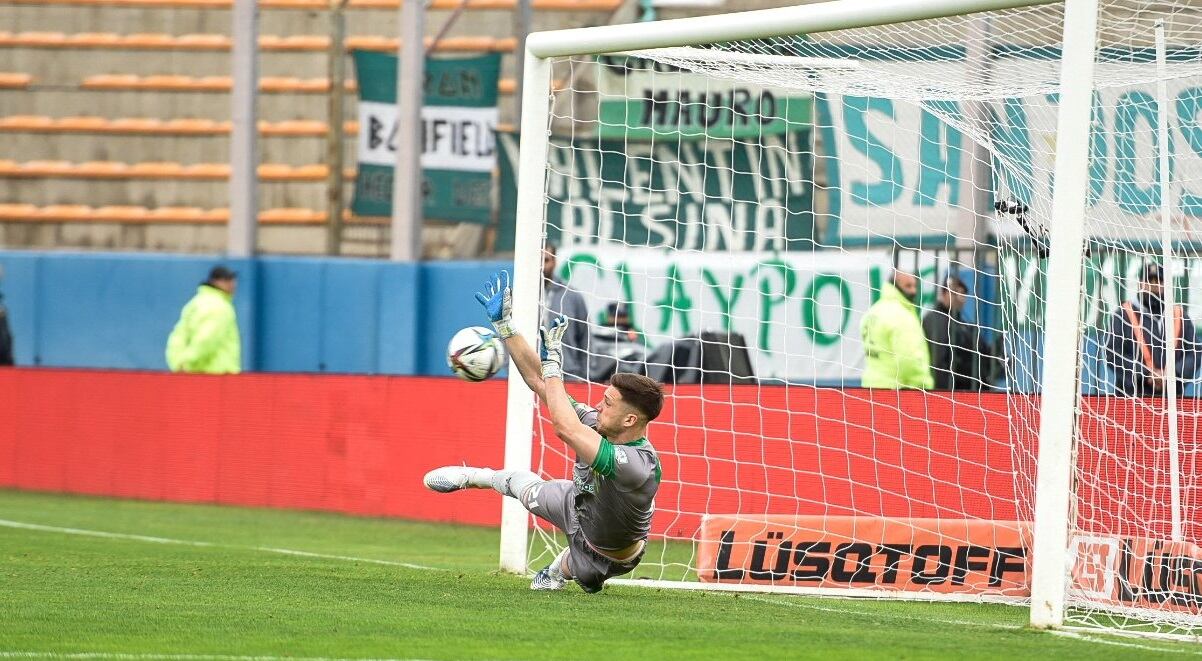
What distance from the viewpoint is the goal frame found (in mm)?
7992

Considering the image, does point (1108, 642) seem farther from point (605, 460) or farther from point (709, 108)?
point (709, 108)

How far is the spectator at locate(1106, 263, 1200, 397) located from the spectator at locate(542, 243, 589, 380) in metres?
3.43

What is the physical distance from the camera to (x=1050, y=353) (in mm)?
8039

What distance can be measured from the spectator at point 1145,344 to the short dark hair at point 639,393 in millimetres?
3589

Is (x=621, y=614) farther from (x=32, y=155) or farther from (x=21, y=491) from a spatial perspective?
(x=32, y=155)

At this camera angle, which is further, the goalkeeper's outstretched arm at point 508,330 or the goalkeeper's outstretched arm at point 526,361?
the goalkeeper's outstretched arm at point 526,361

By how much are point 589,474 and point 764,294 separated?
8.80m

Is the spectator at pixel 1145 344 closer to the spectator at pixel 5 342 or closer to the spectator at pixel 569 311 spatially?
the spectator at pixel 569 311

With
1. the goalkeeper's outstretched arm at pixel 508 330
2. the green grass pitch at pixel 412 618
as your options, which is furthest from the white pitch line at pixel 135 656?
the goalkeeper's outstretched arm at pixel 508 330

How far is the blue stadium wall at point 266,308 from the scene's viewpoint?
63.8ft

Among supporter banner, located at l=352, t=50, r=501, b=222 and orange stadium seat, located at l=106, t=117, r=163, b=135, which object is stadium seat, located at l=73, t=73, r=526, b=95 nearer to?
orange stadium seat, located at l=106, t=117, r=163, b=135

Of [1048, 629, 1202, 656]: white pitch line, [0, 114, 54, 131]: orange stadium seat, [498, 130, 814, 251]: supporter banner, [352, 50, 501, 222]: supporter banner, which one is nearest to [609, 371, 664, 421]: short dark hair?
[1048, 629, 1202, 656]: white pitch line

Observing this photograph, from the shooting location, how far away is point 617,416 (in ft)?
28.8

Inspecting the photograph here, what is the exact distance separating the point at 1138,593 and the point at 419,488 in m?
6.99
